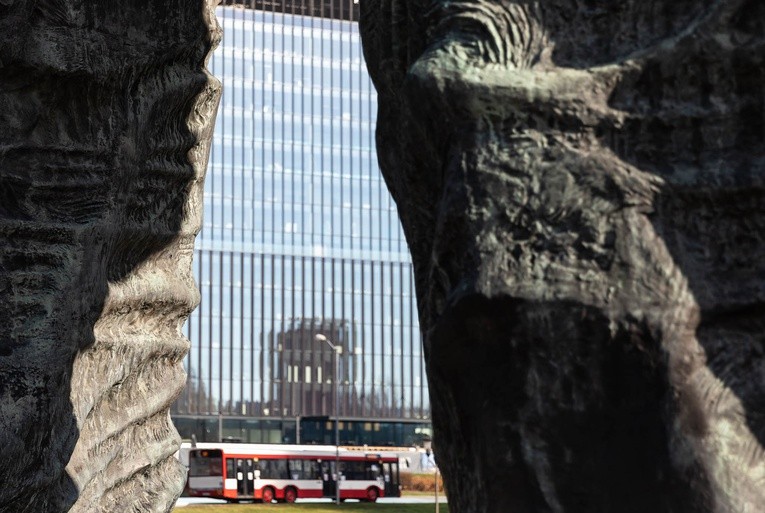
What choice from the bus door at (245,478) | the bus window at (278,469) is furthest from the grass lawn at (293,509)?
the bus window at (278,469)

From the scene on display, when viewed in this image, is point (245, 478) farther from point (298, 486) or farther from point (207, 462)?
point (298, 486)

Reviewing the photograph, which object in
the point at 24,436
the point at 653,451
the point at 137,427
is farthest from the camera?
the point at 137,427

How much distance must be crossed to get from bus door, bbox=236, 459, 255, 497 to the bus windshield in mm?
498

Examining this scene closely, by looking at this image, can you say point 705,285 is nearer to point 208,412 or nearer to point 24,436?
point 24,436

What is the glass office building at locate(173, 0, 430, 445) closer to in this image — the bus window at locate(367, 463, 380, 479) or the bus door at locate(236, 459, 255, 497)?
the bus window at locate(367, 463, 380, 479)

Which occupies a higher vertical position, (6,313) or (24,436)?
(6,313)

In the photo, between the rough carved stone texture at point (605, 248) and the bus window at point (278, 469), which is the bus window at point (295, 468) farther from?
the rough carved stone texture at point (605, 248)

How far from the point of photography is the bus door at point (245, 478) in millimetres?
30359

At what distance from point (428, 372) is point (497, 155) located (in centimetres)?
28

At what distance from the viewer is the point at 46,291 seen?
3361 millimetres

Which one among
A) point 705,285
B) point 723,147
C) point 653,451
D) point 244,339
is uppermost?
point 244,339

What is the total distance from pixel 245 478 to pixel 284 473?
0.99m

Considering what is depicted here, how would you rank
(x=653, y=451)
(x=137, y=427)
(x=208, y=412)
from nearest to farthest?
(x=653, y=451), (x=137, y=427), (x=208, y=412)

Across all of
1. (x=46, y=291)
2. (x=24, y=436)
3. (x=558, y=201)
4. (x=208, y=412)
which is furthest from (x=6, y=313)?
(x=208, y=412)
